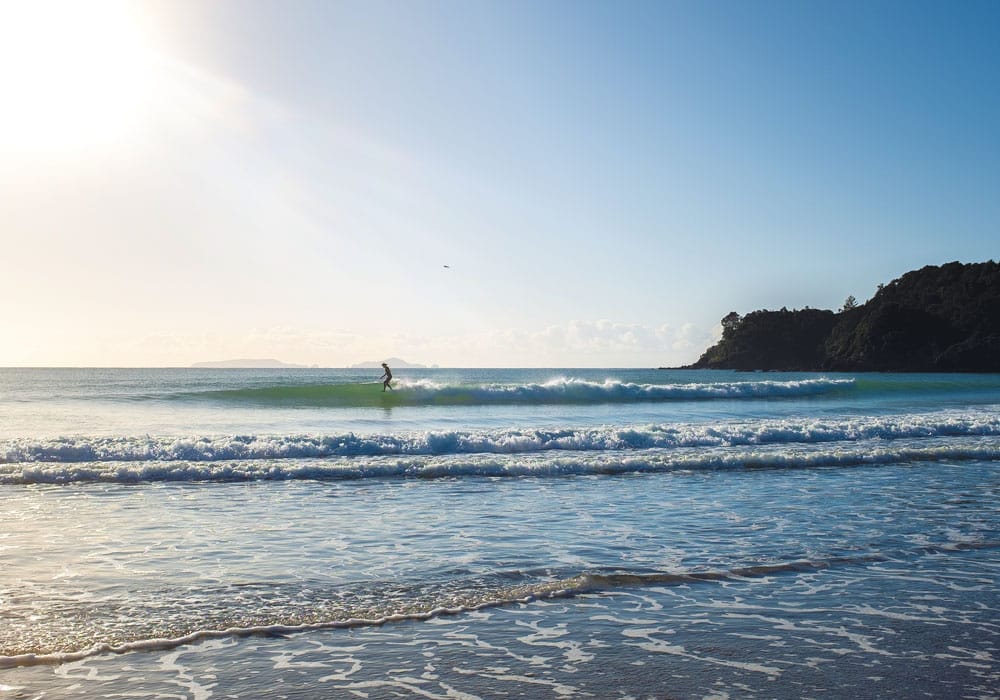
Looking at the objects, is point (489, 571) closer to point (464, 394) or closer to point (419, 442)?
point (419, 442)

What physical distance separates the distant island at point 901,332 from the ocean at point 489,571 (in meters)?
97.6

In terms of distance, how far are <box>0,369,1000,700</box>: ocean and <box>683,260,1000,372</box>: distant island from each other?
320 ft

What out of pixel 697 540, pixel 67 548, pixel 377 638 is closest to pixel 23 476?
pixel 67 548

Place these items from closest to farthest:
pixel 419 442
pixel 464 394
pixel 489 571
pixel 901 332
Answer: pixel 489 571, pixel 419 442, pixel 464 394, pixel 901 332

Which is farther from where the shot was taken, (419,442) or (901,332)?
(901,332)

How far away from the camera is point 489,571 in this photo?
746 cm

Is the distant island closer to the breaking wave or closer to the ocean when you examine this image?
the breaking wave

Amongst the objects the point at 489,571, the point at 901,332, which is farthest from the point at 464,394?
the point at 901,332

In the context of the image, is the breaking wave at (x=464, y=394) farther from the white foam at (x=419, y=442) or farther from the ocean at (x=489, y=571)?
the ocean at (x=489, y=571)

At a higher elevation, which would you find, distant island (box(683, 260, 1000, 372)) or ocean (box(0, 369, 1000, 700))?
distant island (box(683, 260, 1000, 372))

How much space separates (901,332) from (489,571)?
114m

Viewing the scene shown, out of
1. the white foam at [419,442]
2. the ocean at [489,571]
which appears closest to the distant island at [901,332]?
the white foam at [419,442]

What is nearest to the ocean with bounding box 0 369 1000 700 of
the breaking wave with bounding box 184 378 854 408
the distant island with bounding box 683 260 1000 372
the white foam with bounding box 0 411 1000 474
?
the white foam with bounding box 0 411 1000 474

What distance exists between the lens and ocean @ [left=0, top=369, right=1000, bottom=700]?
495 cm
